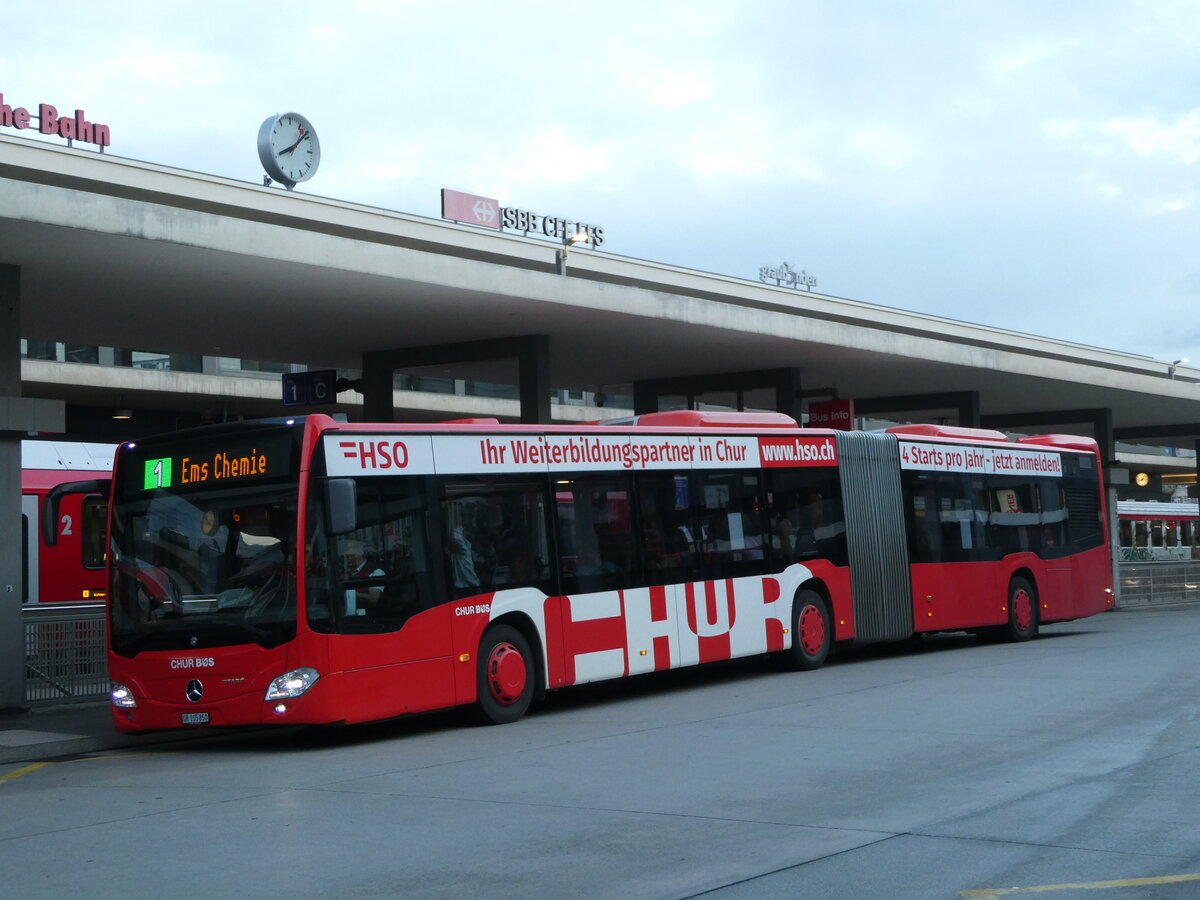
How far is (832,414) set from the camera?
92.8 feet

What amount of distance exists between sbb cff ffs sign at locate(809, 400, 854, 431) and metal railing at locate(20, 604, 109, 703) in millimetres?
15651

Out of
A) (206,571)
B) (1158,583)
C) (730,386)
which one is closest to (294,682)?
(206,571)

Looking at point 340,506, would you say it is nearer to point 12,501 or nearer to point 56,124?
point 12,501

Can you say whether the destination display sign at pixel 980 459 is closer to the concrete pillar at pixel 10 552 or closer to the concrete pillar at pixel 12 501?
the concrete pillar at pixel 12 501

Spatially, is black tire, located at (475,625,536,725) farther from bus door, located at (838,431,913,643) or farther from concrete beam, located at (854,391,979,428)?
concrete beam, located at (854,391,979,428)

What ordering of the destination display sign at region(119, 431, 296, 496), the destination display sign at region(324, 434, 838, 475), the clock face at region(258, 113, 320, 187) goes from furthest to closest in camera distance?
the clock face at region(258, 113, 320, 187)
the destination display sign at region(324, 434, 838, 475)
the destination display sign at region(119, 431, 296, 496)

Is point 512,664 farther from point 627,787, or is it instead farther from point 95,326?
point 95,326

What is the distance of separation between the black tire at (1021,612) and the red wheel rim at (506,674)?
10768 millimetres

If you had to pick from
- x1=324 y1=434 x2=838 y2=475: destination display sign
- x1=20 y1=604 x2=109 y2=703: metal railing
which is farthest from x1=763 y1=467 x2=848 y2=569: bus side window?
x1=20 y1=604 x2=109 y2=703: metal railing

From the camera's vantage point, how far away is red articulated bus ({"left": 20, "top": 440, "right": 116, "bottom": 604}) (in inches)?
869

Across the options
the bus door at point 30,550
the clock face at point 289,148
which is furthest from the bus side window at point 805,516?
the clock face at point 289,148

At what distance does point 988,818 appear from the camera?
7.91m

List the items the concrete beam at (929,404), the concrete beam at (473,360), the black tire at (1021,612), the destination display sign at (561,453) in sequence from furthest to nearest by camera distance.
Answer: the concrete beam at (929,404)
the concrete beam at (473,360)
the black tire at (1021,612)
the destination display sign at (561,453)

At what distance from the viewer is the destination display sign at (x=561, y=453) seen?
12.8 metres
